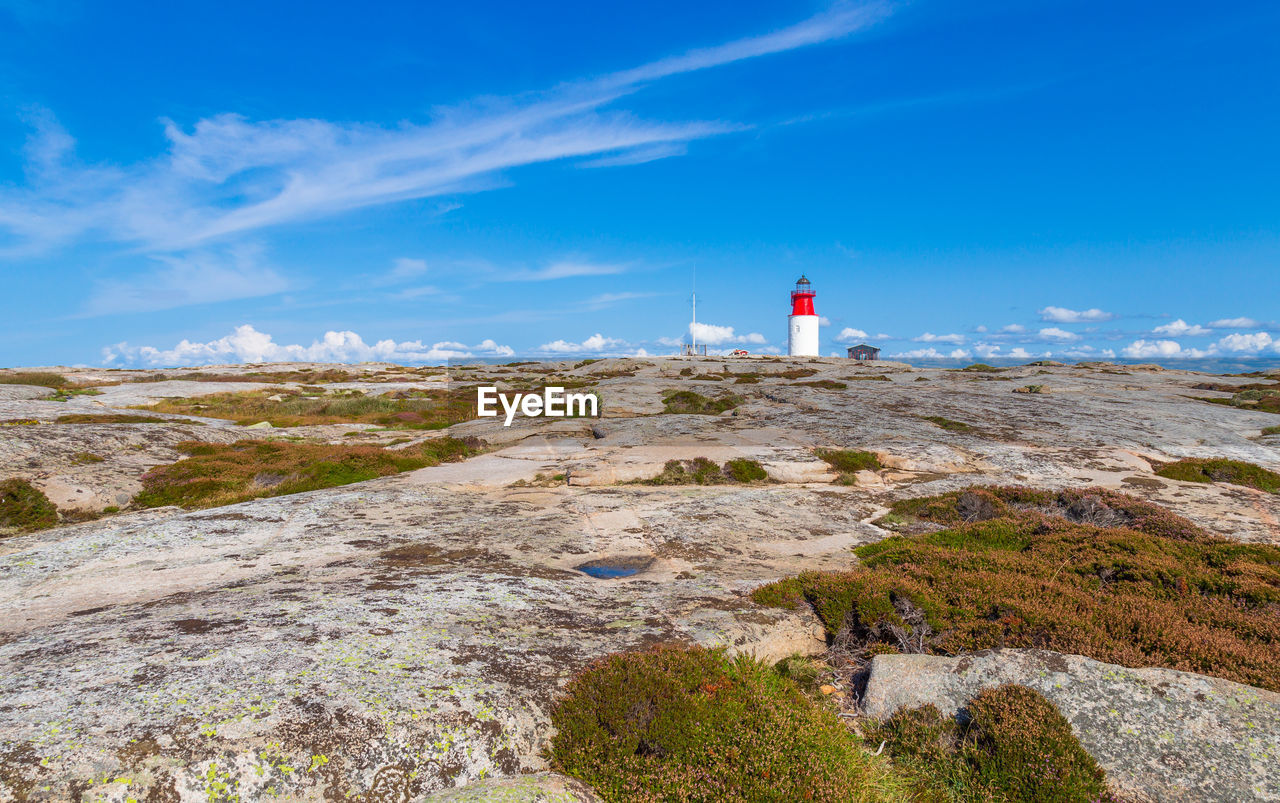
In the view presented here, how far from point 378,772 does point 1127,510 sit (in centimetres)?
1827

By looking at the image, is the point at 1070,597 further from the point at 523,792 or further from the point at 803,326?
the point at 803,326

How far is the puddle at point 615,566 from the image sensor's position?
12398 millimetres

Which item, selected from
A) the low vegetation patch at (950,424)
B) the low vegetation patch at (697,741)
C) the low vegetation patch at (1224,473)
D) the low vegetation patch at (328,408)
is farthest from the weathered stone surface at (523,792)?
the low vegetation patch at (328,408)

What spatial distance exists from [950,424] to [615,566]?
2326 cm

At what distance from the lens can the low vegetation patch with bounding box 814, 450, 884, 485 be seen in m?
21.9

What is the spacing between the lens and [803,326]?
11150 cm

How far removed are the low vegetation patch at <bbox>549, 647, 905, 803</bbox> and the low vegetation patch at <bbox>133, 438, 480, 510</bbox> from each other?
57.8ft

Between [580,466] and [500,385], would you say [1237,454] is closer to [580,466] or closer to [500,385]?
[580,466]

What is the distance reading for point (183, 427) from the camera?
27.4 metres

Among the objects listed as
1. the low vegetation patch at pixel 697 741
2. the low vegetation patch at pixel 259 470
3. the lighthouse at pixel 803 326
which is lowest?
the low vegetation patch at pixel 697 741

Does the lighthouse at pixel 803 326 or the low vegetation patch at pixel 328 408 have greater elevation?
the lighthouse at pixel 803 326

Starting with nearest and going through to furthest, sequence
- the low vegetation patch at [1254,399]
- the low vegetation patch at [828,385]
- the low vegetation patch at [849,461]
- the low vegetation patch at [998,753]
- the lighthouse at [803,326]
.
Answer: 1. the low vegetation patch at [998,753]
2. the low vegetation patch at [849,461]
3. the low vegetation patch at [1254,399]
4. the low vegetation patch at [828,385]
5. the lighthouse at [803,326]

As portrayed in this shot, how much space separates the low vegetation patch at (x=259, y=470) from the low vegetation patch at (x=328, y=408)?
12.7 meters

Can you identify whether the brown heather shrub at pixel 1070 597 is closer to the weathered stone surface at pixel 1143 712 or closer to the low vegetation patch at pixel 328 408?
the weathered stone surface at pixel 1143 712
